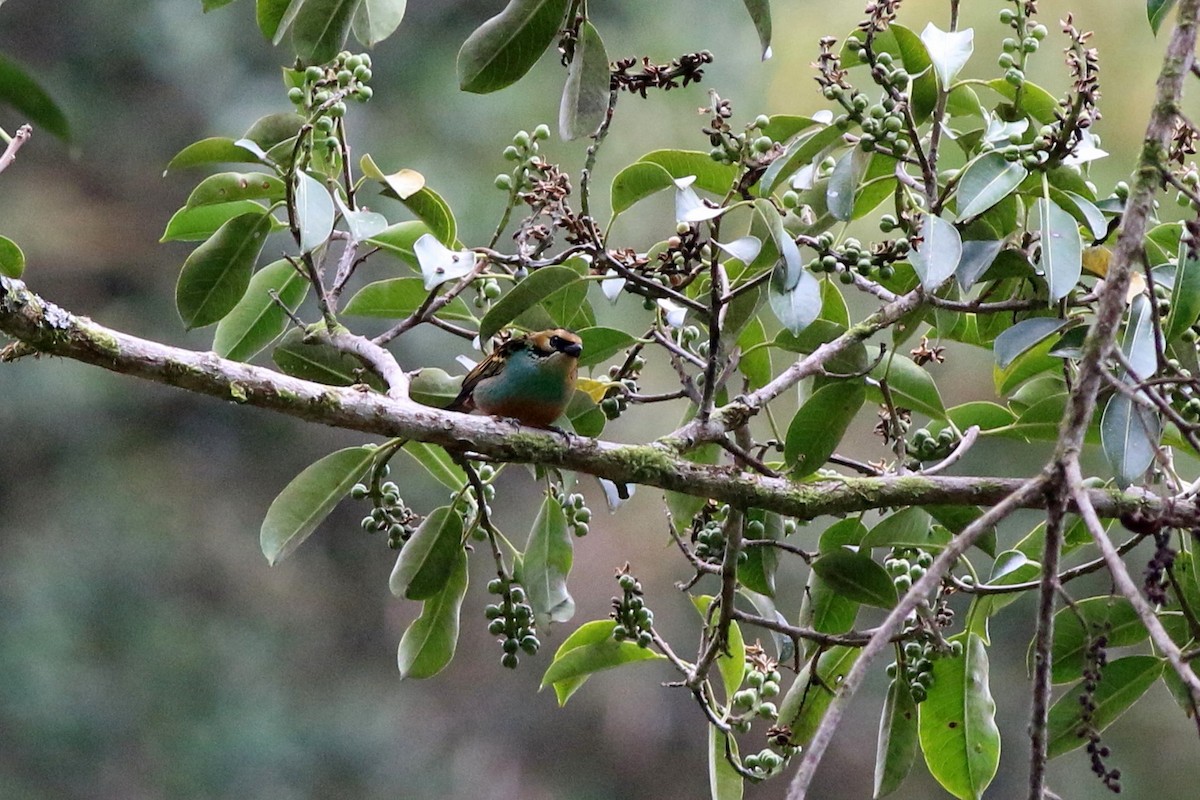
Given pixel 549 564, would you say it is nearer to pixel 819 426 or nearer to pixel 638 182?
pixel 819 426

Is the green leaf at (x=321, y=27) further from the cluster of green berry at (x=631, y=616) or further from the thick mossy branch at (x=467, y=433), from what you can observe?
the cluster of green berry at (x=631, y=616)

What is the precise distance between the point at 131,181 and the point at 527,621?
605cm

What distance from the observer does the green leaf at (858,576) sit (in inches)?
70.9

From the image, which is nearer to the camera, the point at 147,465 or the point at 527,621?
the point at 527,621

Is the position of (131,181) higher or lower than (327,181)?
higher

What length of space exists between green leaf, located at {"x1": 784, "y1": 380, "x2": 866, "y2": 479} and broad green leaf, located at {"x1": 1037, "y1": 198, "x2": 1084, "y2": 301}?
0.33 m

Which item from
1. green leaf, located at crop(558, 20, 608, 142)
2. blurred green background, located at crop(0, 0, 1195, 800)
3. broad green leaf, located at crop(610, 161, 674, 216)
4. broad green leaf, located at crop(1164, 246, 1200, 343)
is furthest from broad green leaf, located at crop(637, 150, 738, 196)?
blurred green background, located at crop(0, 0, 1195, 800)

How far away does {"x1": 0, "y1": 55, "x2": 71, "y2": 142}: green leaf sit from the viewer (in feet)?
1.63

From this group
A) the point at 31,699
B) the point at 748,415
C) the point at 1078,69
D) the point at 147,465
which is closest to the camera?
the point at 1078,69

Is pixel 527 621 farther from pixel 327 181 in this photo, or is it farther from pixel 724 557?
pixel 327 181

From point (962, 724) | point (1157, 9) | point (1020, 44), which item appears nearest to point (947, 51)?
point (1020, 44)

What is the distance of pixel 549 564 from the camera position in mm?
1904

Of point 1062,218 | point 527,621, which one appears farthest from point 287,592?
point 1062,218

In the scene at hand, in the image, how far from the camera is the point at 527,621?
6.26 feet
